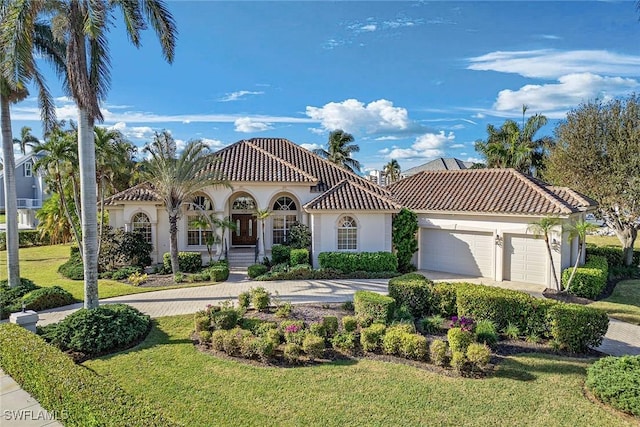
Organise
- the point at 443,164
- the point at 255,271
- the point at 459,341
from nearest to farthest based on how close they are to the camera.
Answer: the point at 459,341 → the point at 255,271 → the point at 443,164

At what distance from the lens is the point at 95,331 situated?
10.3 metres

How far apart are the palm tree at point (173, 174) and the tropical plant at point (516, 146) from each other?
30.7 m

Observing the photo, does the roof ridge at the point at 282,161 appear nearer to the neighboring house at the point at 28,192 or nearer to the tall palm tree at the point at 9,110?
the tall palm tree at the point at 9,110

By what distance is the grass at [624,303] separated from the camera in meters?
14.5

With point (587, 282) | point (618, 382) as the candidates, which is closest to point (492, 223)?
point (587, 282)

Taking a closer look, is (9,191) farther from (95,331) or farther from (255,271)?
(255,271)

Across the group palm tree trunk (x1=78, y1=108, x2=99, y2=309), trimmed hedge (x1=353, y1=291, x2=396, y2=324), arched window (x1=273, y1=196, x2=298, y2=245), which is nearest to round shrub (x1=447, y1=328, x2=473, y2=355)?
trimmed hedge (x1=353, y1=291, x2=396, y2=324)

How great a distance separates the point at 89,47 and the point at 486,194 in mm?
20225

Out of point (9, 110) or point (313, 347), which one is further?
point (9, 110)

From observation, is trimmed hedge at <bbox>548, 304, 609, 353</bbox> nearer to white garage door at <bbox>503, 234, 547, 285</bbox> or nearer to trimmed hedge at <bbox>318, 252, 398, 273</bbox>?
white garage door at <bbox>503, 234, 547, 285</bbox>

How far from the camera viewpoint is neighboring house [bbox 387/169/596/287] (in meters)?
18.9

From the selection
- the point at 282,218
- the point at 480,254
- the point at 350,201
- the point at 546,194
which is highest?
the point at 546,194

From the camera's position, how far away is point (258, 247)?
24094mm

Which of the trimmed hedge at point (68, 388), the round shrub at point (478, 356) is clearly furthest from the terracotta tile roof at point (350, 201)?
the trimmed hedge at point (68, 388)
